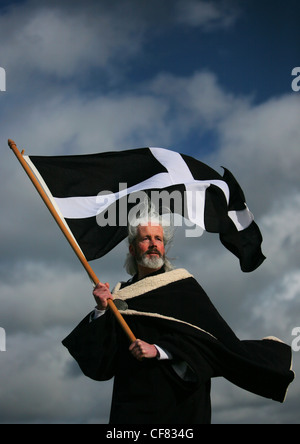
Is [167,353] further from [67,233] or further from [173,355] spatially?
[67,233]

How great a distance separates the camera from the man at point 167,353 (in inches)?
284

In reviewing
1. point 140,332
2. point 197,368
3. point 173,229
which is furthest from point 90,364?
point 173,229

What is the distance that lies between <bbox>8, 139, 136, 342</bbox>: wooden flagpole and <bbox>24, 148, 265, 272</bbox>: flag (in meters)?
0.14

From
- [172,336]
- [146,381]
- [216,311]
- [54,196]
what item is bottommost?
[146,381]

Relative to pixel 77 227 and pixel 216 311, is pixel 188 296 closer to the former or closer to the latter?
pixel 216 311

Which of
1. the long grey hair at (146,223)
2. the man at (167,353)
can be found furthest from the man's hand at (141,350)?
the long grey hair at (146,223)

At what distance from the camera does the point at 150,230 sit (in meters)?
8.31

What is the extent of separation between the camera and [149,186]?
28.3ft

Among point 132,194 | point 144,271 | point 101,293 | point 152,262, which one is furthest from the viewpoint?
point 132,194

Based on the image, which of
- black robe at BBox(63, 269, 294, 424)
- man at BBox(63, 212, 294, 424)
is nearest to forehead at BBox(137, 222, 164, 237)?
man at BBox(63, 212, 294, 424)

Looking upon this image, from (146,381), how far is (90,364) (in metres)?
0.75

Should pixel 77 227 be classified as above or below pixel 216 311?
above

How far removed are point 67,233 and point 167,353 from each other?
1874mm

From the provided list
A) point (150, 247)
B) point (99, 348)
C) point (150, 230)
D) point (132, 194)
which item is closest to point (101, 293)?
point (99, 348)
